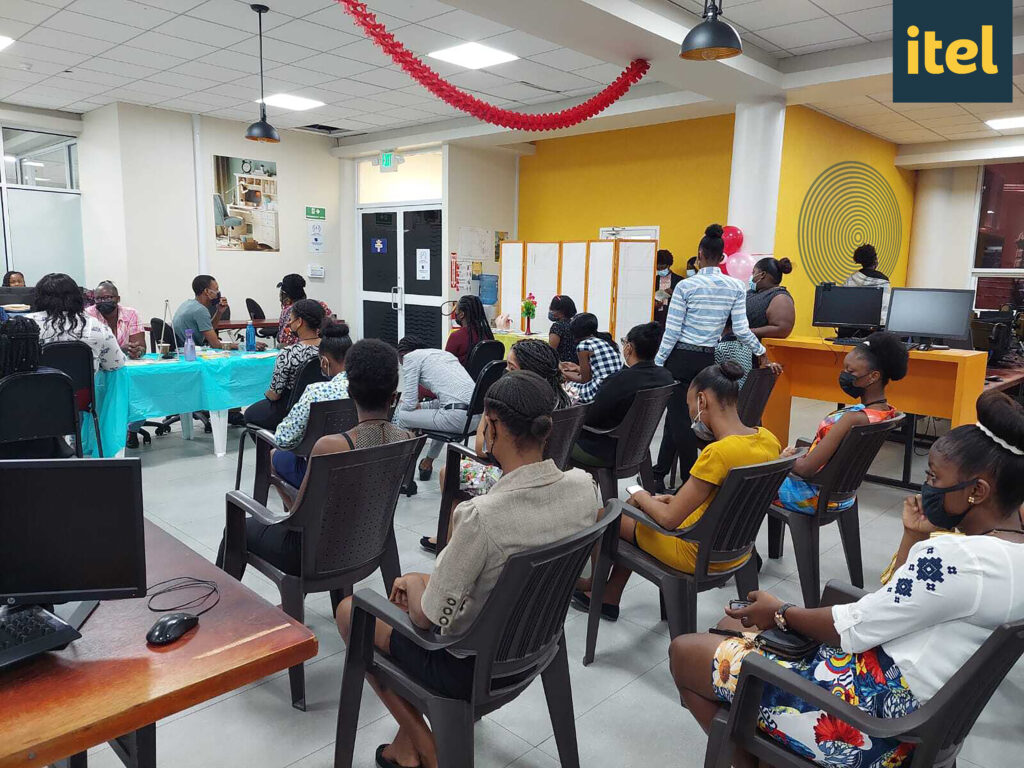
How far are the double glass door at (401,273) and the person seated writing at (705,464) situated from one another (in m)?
7.05

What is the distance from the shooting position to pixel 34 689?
1194 millimetres

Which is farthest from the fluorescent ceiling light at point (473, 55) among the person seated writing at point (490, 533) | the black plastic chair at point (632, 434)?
the person seated writing at point (490, 533)

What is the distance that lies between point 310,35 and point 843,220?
586 centimetres

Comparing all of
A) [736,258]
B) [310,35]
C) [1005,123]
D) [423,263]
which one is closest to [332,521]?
[310,35]

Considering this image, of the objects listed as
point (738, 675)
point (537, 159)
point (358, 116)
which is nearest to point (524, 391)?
point (738, 675)

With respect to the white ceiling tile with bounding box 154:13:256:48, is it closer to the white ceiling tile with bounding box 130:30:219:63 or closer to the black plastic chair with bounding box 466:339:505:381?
the white ceiling tile with bounding box 130:30:219:63

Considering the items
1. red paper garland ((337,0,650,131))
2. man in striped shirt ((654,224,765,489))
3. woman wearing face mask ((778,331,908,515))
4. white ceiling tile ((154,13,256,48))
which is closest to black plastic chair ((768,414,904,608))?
woman wearing face mask ((778,331,908,515))

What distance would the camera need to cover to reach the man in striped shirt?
4.27 meters

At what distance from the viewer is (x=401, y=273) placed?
9891 millimetres

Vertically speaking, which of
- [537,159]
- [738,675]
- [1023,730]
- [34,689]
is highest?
[537,159]

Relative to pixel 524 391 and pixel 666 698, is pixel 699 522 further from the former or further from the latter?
pixel 524 391

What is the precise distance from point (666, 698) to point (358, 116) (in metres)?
7.72

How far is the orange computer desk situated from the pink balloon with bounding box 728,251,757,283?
3.58 feet

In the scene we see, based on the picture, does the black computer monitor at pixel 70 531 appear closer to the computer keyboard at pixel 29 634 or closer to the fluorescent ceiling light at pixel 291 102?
the computer keyboard at pixel 29 634
